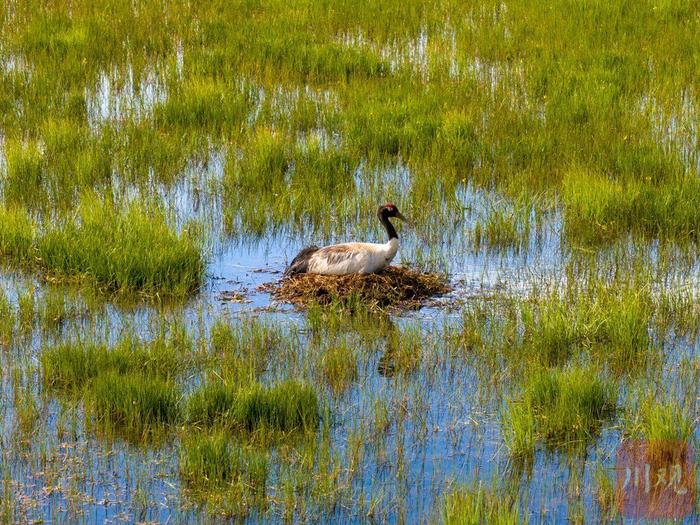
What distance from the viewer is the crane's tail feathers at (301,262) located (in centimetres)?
1021

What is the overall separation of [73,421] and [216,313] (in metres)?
2.28

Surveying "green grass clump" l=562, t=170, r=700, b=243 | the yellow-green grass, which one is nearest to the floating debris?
the yellow-green grass

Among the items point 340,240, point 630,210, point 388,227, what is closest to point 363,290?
point 388,227

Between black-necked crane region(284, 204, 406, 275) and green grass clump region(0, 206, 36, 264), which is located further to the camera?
green grass clump region(0, 206, 36, 264)

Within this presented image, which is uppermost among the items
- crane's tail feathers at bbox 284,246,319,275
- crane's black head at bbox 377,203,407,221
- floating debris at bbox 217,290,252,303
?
crane's black head at bbox 377,203,407,221

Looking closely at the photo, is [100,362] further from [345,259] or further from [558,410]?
[558,410]

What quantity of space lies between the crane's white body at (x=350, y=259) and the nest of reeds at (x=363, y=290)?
7 centimetres

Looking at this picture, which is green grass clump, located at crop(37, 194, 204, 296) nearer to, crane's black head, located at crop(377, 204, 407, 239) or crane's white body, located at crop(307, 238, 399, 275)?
crane's white body, located at crop(307, 238, 399, 275)

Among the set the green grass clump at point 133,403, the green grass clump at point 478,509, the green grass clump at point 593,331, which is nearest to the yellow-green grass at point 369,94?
the green grass clump at point 593,331

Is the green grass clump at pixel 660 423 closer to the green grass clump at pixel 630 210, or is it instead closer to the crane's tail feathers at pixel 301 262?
the crane's tail feathers at pixel 301 262

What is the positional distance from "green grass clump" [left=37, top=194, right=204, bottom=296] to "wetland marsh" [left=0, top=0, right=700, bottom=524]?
27 millimetres

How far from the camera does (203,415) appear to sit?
7570 mm

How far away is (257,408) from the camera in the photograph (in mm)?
7602

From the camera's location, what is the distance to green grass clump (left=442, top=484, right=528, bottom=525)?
6137 mm
